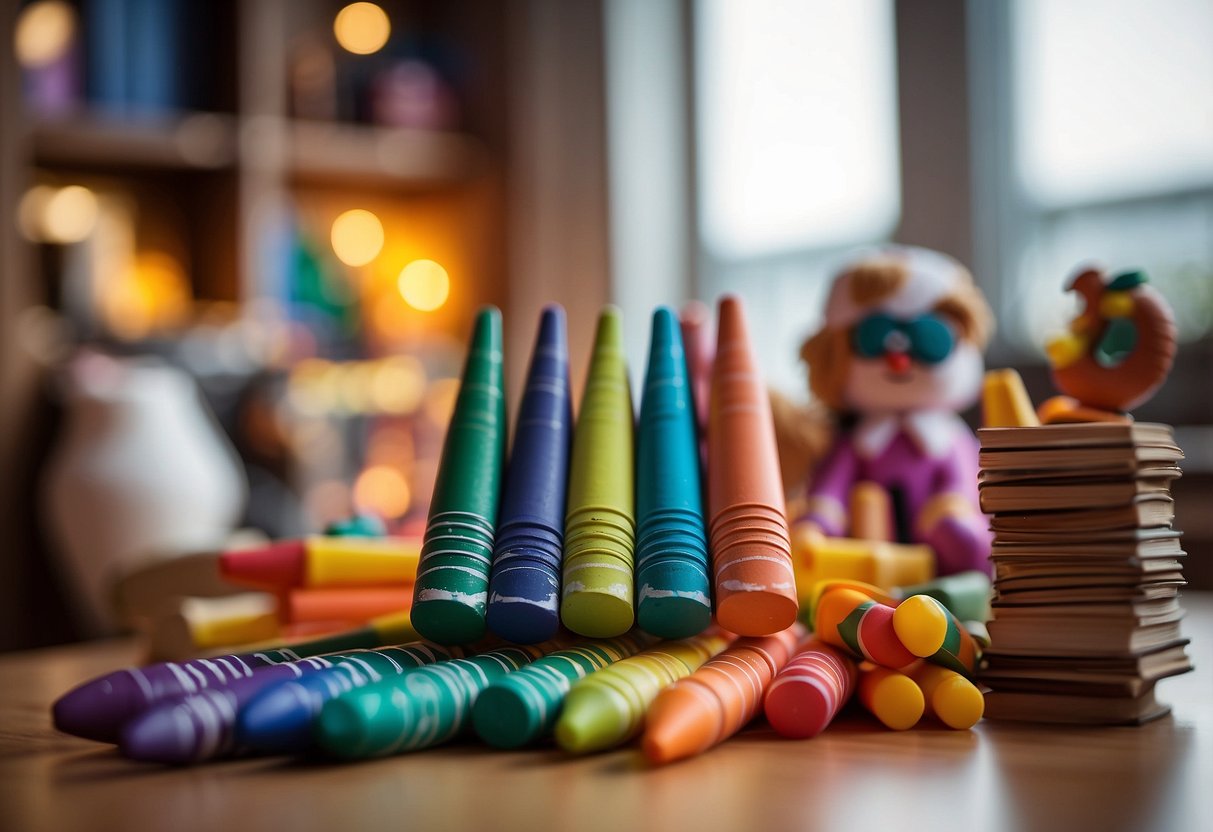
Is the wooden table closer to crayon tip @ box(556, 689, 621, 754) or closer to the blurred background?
crayon tip @ box(556, 689, 621, 754)

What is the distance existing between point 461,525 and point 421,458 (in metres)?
2.19

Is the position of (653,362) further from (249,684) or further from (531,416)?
(249,684)

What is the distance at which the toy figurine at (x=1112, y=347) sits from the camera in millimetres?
681

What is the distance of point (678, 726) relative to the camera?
19.0 inches

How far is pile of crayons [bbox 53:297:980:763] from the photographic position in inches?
19.3

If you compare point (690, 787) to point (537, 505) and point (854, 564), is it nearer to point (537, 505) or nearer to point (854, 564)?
point (537, 505)

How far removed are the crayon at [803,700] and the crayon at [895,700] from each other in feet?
0.07

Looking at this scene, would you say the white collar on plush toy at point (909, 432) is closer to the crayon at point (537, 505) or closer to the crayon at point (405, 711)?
the crayon at point (537, 505)

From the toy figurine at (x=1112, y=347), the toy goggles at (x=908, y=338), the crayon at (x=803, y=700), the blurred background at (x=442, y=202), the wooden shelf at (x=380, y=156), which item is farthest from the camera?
the wooden shelf at (x=380, y=156)

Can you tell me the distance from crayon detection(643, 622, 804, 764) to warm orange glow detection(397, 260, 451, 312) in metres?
2.48


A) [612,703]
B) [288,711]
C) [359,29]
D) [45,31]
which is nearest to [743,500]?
[612,703]

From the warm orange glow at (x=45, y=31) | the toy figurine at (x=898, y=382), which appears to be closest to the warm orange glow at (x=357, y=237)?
the warm orange glow at (x=45, y=31)

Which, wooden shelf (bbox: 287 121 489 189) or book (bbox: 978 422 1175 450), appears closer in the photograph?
book (bbox: 978 422 1175 450)

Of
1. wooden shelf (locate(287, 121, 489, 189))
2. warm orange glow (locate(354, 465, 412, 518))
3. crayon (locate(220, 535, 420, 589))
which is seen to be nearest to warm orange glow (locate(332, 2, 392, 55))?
wooden shelf (locate(287, 121, 489, 189))
